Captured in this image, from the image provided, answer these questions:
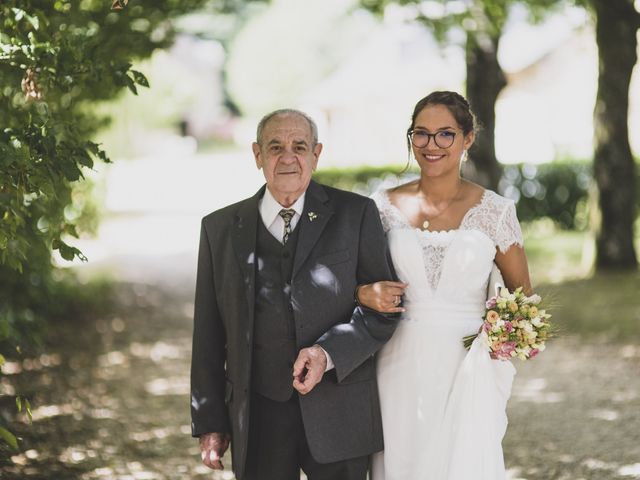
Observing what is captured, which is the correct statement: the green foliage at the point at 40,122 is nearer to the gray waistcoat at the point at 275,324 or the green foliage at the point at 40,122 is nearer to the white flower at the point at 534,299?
the gray waistcoat at the point at 275,324

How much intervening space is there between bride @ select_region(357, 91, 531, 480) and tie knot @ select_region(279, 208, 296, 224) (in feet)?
1.91

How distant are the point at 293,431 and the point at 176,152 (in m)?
68.9

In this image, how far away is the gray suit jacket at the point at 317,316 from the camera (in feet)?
11.7

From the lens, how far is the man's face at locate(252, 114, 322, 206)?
359 cm

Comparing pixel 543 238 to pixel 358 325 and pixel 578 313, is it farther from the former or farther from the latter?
pixel 358 325

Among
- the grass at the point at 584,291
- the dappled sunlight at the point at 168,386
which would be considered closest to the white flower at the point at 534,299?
the grass at the point at 584,291

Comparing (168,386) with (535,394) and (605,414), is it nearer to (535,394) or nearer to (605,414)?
(535,394)

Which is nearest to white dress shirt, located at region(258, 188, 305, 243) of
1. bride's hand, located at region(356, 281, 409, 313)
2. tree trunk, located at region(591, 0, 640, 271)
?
bride's hand, located at region(356, 281, 409, 313)

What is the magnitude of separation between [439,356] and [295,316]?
0.78 meters

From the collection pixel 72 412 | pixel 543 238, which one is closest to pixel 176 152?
pixel 543 238

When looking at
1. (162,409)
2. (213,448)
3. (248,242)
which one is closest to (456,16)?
(162,409)

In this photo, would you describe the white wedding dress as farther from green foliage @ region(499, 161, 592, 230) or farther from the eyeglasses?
green foliage @ region(499, 161, 592, 230)

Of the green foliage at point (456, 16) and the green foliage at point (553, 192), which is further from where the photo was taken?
the green foliage at point (553, 192)

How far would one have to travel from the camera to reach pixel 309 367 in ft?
11.3
